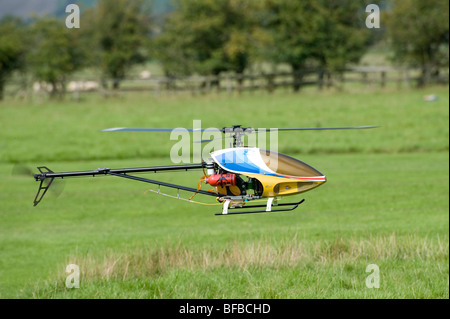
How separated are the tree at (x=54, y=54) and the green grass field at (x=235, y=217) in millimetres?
13552

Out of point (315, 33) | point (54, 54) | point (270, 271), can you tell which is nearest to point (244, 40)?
point (315, 33)

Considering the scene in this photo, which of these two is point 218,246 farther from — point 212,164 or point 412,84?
point 412,84

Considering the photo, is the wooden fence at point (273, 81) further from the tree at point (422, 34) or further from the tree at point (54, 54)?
the tree at point (54, 54)

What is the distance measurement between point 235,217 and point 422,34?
Answer: 43.8m

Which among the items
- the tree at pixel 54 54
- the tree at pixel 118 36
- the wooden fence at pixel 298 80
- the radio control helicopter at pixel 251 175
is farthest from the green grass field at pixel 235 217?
the tree at pixel 118 36

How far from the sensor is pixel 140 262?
2620 cm

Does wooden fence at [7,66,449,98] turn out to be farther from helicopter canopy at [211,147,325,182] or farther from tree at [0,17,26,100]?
helicopter canopy at [211,147,325,182]

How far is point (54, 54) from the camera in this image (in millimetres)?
74375

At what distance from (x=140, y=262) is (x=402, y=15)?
54117 millimetres

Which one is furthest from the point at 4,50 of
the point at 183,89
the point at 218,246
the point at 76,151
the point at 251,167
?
the point at 251,167

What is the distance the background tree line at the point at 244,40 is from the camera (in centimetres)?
6962

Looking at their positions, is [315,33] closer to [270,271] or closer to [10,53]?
[10,53]

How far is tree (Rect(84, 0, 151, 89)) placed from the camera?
80.1 m
